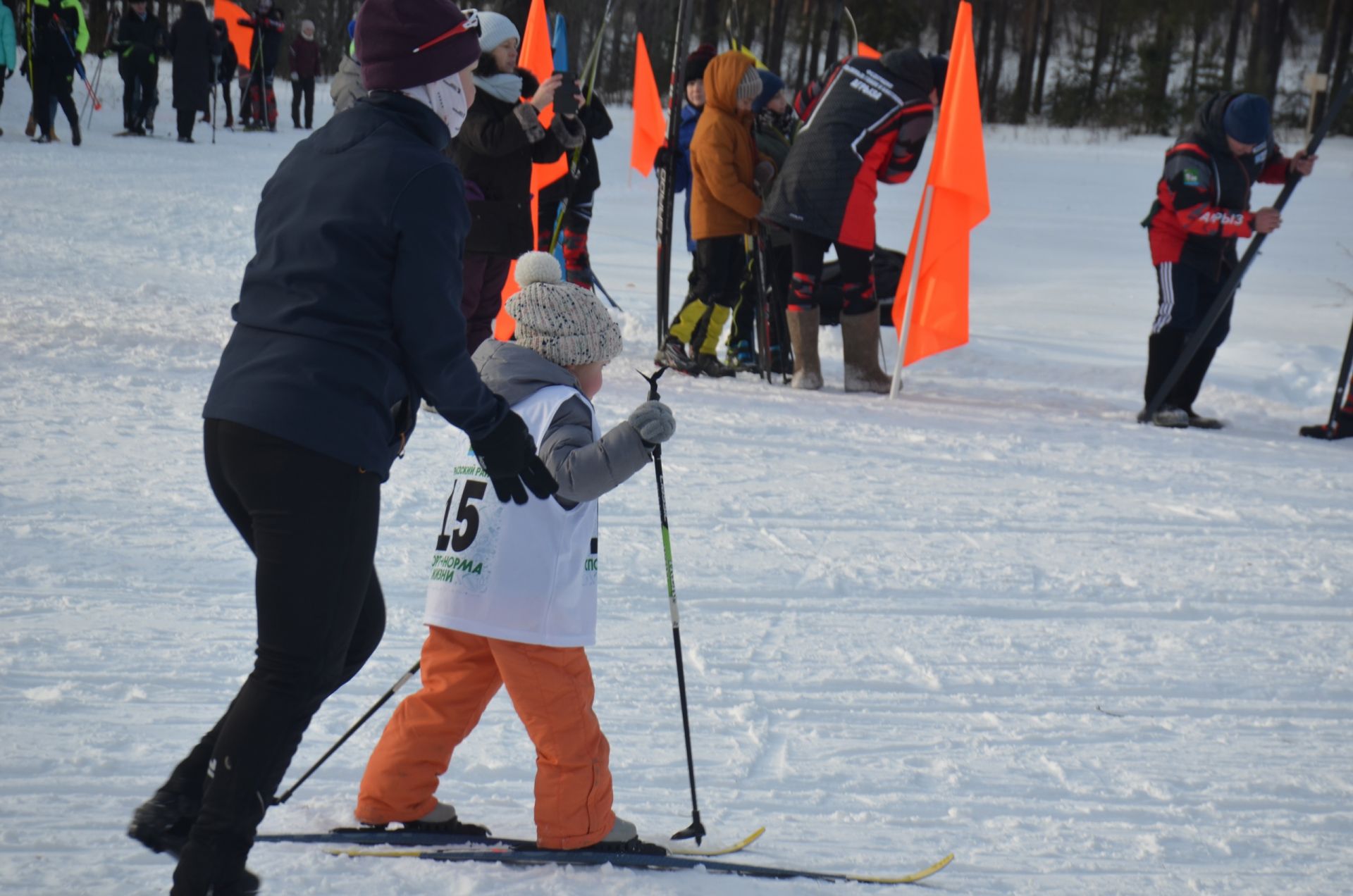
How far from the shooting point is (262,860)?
8.00ft

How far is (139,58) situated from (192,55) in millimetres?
639

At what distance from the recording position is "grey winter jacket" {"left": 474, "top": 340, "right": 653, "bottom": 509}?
237 cm

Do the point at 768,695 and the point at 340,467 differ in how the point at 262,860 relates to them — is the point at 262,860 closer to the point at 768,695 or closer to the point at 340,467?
the point at 340,467

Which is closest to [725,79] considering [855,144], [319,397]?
[855,144]

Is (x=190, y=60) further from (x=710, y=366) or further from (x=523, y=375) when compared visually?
(x=523, y=375)

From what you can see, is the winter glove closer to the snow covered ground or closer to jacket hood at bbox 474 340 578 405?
jacket hood at bbox 474 340 578 405

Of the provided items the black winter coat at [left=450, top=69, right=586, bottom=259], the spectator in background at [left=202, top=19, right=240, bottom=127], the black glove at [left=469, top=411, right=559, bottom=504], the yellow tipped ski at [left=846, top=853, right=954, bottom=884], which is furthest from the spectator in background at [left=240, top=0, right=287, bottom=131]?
the yellow tipped ski at [left=846, top=853, right=954, bottom=884]

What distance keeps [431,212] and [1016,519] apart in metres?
3.42

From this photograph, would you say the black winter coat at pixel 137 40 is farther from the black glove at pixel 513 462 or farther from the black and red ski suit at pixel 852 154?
the black glove at pixel 513 462

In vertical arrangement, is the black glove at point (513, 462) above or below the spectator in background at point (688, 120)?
below

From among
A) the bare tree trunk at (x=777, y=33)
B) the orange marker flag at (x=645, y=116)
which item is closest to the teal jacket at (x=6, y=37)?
the orange marker flag at (x=645, y=116)

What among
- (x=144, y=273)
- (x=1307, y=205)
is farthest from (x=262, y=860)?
(x=1307, y=205)

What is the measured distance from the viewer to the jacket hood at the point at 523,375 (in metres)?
2.53

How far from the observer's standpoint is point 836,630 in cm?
386
